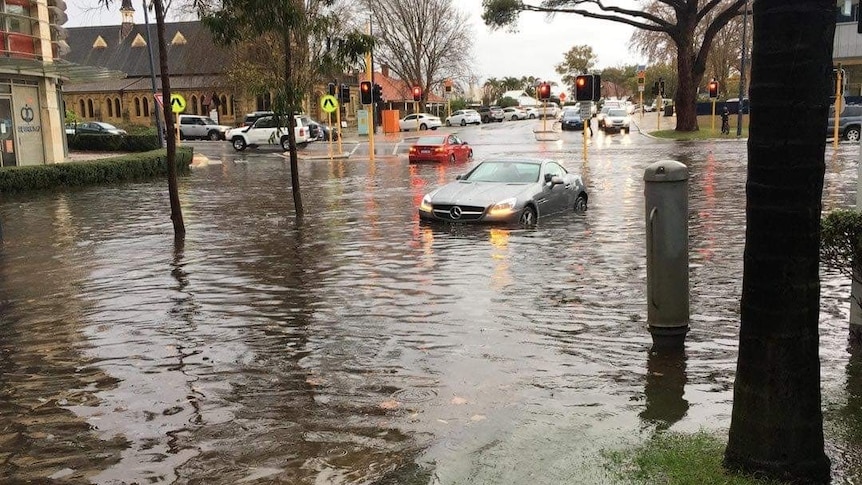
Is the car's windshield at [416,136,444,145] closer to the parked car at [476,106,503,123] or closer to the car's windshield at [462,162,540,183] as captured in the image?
the car's windshield at [462,162,540,183]

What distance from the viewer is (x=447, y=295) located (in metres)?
9.07

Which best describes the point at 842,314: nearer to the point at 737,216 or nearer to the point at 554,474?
the point at 554,474

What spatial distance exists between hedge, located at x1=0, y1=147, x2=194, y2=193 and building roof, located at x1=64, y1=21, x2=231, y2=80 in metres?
40.5

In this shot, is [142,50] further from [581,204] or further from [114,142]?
[581,204]

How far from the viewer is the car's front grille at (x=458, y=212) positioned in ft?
45.7

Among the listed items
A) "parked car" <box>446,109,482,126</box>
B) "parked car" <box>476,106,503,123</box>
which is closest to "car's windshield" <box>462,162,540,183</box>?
"parked car" <box>446,109,482,126</box>

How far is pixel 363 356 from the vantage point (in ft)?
22.4

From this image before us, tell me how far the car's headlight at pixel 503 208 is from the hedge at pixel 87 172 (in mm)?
15043

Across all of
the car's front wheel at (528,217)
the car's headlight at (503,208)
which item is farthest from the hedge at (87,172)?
the car's front wheel at (528,217)

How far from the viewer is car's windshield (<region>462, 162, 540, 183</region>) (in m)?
15.1

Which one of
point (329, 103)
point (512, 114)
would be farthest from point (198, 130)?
point (512, 114)

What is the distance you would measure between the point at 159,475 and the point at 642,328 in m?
4.57

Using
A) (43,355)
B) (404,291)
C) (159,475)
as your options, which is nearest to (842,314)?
(404,291)

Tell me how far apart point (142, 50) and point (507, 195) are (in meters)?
72.4
